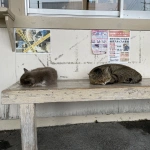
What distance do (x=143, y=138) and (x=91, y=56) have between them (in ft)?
2.93

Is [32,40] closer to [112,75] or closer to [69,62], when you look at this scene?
[69,62]

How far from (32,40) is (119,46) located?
846mm

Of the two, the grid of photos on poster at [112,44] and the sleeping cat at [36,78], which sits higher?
the grid of photos on poster at [112,44]

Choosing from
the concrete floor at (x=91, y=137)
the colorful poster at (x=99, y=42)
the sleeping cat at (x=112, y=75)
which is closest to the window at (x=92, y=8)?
the colorful poster at (x=99, y=42)

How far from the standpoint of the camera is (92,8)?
180 cm

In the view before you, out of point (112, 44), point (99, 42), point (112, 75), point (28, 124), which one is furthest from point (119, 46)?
point (28, 124)

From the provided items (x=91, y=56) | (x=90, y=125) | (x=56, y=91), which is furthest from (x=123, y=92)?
(x=90, y=125)

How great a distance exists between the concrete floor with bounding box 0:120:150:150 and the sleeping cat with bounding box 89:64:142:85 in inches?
21.1

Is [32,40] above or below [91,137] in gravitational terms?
above

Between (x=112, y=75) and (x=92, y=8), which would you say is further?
(x=92, y=8)

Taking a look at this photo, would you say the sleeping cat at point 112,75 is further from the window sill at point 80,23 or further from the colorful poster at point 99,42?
the window sill at point 80,23

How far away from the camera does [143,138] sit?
165 centimetres

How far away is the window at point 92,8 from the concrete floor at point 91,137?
1115 millimetres

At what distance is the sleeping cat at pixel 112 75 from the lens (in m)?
1.42
